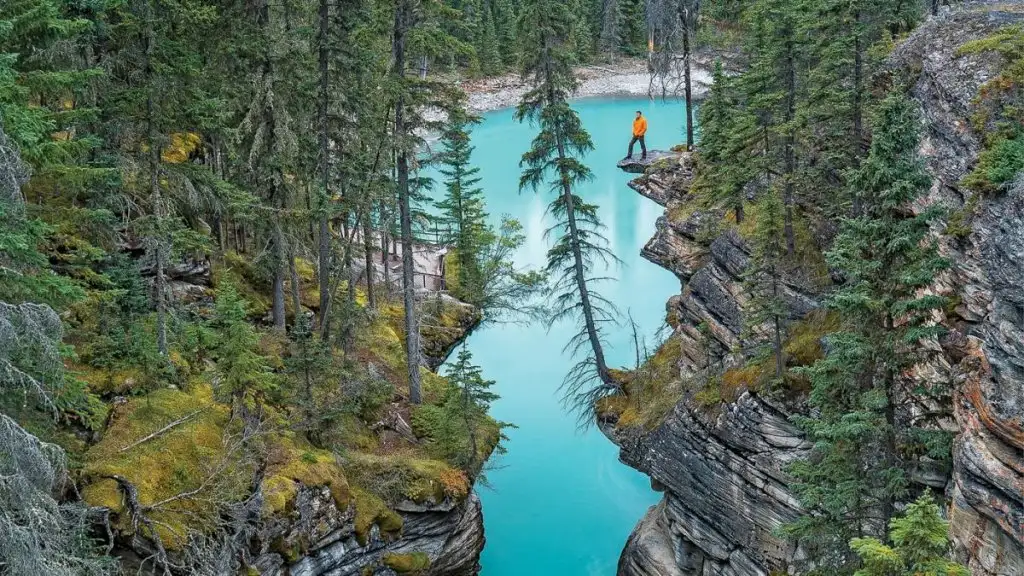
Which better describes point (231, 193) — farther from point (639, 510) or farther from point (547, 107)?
point (639, 510)

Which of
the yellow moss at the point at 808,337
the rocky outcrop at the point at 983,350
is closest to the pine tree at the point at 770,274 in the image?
the yellow moss at the point at 808,337

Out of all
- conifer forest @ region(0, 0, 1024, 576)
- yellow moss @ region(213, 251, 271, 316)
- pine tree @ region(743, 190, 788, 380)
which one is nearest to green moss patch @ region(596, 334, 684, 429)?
conifer forest @ region(0, 0, 1024, 576)

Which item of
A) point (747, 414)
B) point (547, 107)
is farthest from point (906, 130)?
point (547, 107)

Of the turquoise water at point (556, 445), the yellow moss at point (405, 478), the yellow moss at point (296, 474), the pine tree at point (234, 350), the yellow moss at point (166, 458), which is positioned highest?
the pine tree at point (234, 350)

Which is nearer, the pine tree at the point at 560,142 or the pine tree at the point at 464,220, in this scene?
the pine tree at the point at 560,142

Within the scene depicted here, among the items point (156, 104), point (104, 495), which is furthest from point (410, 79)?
point (104, 495)

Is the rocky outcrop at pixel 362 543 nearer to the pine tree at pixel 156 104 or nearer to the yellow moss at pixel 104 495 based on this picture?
the yellow moss at pixel 104 495
